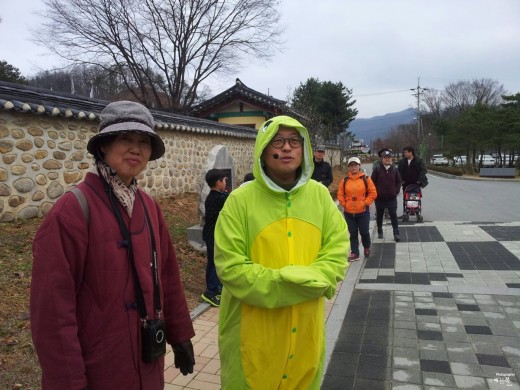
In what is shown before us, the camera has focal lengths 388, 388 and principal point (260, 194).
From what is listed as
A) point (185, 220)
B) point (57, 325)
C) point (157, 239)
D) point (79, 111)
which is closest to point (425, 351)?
point (157, 239)

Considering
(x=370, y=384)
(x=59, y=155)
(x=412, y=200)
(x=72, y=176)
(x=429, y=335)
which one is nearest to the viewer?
(x=370, y=384)

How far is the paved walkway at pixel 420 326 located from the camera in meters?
3.11

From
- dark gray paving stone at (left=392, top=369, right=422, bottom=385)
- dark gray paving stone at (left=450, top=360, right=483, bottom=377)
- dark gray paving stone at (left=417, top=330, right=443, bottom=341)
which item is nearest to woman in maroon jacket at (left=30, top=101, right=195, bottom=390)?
dark gray paving stone at (left=392, top=369, right=422, bottom=385)

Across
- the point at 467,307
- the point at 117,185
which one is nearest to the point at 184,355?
the point at 117,185

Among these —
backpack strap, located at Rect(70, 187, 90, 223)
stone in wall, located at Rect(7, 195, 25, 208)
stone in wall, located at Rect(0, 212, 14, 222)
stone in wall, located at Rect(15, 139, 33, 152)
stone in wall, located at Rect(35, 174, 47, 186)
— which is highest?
stone in wall, located at Rect(15, 139, 33, 152)

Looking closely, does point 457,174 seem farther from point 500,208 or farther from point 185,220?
point 185,220

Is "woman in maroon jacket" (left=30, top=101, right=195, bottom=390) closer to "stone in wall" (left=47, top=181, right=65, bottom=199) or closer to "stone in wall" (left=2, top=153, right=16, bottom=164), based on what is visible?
"stone in wall" (left=2, top=153, right=16, bottom=164)

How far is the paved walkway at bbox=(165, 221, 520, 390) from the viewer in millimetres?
3107

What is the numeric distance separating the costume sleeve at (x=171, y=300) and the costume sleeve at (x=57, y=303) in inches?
21.7

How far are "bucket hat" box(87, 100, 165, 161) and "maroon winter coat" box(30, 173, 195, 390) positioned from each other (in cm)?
17

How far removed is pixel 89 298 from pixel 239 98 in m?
22.6

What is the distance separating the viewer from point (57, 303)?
141cm

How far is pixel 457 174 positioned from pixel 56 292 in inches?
1351

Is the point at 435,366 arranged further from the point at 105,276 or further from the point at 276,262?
the point at 105,276
